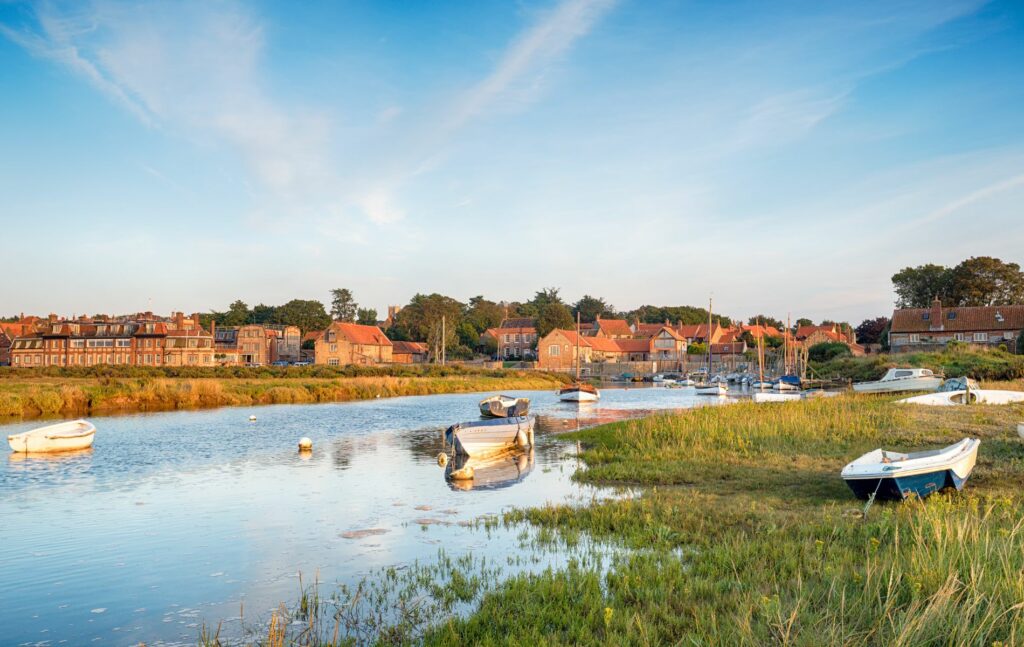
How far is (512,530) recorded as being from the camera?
13688 millimetres

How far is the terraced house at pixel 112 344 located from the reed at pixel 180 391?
3941cm

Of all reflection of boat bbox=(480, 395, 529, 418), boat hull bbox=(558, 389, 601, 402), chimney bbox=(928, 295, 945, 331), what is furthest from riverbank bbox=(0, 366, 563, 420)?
chimney bbox=(928, 295, 945, 331)

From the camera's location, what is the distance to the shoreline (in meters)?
39.7

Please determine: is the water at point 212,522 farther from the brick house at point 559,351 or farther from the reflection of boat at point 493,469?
the brick house at point 559,351

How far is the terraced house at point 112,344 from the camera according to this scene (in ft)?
327

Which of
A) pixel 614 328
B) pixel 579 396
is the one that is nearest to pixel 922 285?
pixel 614 328

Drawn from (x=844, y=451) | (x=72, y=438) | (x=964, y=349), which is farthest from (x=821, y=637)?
(x=964, y=349)

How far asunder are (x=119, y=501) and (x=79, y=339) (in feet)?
322

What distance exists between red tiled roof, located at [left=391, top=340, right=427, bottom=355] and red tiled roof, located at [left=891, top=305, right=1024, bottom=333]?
259 feet

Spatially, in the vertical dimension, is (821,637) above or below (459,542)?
above

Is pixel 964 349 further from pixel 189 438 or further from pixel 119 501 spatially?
pixel 119 501

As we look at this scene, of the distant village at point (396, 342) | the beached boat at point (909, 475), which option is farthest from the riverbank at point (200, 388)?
the beached boat at point (909, 475)

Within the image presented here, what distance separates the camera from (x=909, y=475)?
1272cm

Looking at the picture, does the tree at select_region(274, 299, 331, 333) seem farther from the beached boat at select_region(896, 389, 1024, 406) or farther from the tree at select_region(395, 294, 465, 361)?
the beached boat at select_region(896, 389, 1024, 406)
